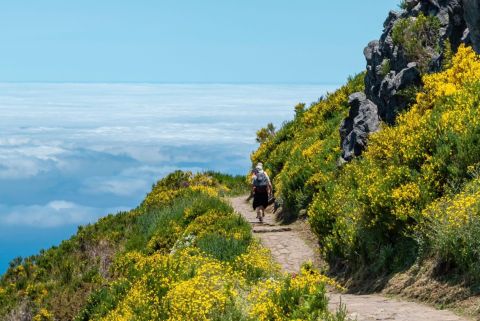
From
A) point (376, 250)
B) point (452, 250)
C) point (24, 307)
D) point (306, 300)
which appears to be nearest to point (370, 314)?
point (306, 300)

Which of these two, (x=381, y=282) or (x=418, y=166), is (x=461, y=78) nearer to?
(x=418, y=166)

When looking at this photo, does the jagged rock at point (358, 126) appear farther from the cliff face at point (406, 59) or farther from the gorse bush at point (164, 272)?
the gorse bush at point (164, 272)

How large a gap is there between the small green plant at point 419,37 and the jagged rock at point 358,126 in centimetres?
218

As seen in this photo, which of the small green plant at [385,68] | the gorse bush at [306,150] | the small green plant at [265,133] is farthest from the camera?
the small green plant at [265,133]

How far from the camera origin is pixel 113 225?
27.8 m

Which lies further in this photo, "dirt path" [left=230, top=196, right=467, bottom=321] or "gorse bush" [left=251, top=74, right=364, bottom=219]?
"gorse bush" [left=251, top=74, right=364, bottom=219]

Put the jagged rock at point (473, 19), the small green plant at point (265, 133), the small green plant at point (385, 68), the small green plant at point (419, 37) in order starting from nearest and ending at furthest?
the jagged rock at point (473, 19), the small green plant at point (419, 37), the small green plant at point (385, 68), the small green plant at point (265, 133)

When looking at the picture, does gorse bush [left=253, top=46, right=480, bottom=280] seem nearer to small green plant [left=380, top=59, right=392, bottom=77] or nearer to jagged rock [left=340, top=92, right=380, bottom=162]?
jagged rock [left=340, top=92, right=380, bottom=162]

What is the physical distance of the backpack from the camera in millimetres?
22723

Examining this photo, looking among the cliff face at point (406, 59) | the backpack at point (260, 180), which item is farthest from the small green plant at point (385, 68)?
the backpack at point (260, 180)

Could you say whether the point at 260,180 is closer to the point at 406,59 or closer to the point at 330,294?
the point at 406,59

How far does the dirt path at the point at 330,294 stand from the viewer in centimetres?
920

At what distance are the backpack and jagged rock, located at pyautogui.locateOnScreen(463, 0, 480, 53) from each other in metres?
8.68

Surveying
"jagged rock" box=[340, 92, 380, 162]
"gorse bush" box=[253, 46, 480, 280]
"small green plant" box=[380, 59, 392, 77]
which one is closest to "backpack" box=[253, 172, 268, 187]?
"jagged rock" box=[340, 92, 380, 162]
